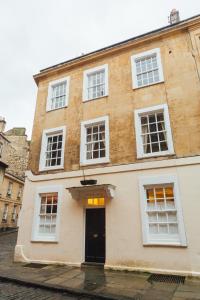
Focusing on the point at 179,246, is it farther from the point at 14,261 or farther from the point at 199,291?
the point at 14,261

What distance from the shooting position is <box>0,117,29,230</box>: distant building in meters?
26.0

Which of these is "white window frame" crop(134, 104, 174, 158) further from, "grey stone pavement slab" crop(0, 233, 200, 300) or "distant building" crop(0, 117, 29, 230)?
"distant building" crop(0, 117, 29, 230)

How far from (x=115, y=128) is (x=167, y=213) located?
4.64m

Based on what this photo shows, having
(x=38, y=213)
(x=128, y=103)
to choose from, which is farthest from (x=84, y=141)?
(x=38, y=213)

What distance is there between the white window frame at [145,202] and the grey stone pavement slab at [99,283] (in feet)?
4.00

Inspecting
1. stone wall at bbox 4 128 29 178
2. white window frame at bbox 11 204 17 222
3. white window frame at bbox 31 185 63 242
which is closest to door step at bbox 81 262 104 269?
white window frame at bbox 31 185 63 242

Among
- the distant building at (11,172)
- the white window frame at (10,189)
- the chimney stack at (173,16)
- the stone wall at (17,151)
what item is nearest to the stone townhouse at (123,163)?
the chimney stack at (173,16)

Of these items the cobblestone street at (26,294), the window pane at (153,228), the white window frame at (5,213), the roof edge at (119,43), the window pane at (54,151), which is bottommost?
the cobblestone street at (26,294)

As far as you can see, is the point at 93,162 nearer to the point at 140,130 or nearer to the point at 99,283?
the point at 140,130

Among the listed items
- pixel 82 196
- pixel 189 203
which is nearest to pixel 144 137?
pixel 189 203

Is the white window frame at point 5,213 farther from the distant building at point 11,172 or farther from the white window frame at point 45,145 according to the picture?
the white window frame at point 45,145

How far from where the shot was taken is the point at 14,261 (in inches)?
A: 408

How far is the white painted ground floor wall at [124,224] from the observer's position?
7797mm

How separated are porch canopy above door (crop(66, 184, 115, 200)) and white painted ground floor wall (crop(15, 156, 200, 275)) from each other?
30 cm
